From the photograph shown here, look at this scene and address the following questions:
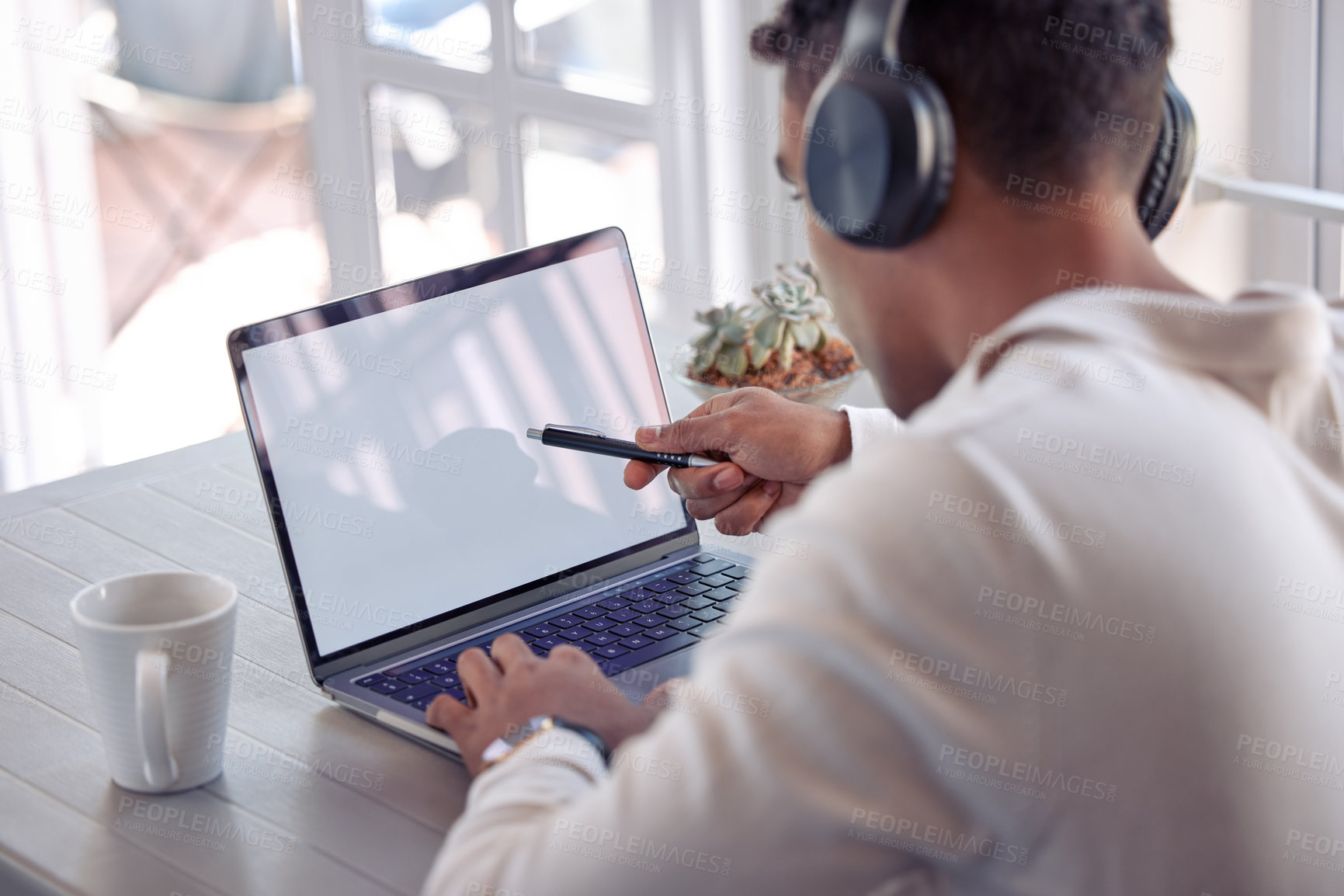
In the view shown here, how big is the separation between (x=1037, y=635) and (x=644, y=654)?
1.43ft

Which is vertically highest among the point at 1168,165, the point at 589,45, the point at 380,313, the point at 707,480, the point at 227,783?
the point at 589,45

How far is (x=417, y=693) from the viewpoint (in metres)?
0.91

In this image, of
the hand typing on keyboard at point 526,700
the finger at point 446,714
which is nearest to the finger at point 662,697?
the hand typing on keyboard at point 526,700

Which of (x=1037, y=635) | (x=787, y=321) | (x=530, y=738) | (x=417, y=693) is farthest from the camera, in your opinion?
(x=787, y=321)

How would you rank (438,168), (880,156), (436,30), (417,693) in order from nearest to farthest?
(880,156) < (417,693) < (436,30) < (438,168)

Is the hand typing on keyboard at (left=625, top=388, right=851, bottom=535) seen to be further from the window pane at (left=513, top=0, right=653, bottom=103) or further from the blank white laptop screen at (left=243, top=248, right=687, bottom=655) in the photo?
the window pane at (left=513, top=0, right=653, bottom=103)

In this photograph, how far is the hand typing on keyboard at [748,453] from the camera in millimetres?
1076

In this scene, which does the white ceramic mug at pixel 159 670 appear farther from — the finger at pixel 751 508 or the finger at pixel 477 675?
the finger at pixel 751 508

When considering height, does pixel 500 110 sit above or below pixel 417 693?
above

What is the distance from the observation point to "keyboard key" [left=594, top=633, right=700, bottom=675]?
926 millimetres

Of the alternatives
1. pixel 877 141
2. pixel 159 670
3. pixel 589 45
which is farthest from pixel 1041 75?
pixel 589 45

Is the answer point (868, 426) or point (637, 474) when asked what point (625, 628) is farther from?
point (868, 426)

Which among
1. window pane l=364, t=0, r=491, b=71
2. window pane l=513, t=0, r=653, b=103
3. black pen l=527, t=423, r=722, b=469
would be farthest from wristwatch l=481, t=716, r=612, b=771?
window pane l=364, t=0, r=491, b=71

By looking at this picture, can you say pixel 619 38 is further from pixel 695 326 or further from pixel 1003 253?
pixel 1003 253
